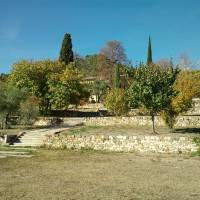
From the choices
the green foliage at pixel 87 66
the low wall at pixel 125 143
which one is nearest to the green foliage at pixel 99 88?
the green foliage at pixel 87 66

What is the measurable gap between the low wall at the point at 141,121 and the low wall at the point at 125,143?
11.1 meters

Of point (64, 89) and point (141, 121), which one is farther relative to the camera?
point (64, 89)

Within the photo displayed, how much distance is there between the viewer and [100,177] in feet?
49.5

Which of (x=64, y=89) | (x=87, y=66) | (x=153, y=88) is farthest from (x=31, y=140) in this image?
(x=87, y=66)

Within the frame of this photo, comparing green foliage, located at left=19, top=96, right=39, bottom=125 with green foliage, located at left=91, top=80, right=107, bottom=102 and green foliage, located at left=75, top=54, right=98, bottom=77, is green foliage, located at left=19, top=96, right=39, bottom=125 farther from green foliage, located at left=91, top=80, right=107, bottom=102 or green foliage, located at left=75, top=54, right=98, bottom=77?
green foliage, located at left=75, top=54, right=98, bottom=77

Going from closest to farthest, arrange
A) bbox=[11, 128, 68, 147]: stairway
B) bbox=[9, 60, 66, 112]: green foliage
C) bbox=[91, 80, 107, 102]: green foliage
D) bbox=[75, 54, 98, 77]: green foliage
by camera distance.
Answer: bbox=[11, 128, 68, 147]: stairway → bbox=[9, 60, 66, 112]: green foliage → bbox=[91, 80, 107, 102]: green foliage → bbox=[75, 54, 98, 77]: green foliage

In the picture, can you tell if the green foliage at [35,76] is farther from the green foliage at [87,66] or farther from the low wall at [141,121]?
the green foliage at [87,66]

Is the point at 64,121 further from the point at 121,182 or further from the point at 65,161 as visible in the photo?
the point at 121,182

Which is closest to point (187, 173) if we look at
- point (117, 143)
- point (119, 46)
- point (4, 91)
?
point (117, 143)

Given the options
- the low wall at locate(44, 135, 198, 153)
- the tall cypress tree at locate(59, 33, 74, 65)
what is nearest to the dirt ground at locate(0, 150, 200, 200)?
the low wall at locate(44, 135, 198, 153)

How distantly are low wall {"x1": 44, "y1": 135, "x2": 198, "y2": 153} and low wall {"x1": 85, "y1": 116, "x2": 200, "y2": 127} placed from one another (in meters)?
11.1

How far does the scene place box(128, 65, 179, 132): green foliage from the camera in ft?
83.9

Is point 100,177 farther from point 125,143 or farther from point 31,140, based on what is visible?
point 31,140

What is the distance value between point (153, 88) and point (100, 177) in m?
11.8
